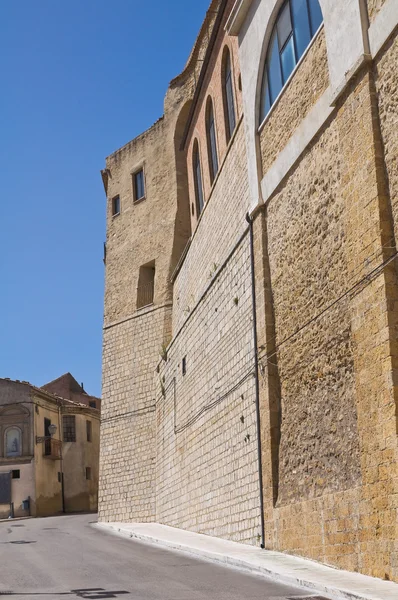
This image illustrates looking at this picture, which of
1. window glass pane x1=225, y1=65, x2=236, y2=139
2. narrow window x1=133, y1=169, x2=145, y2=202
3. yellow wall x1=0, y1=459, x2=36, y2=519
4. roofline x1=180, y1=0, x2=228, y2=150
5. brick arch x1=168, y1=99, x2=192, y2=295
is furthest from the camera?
yellow wall x1=0, y1=459, x2=36, y2=519

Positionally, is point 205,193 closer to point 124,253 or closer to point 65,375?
point 124,253

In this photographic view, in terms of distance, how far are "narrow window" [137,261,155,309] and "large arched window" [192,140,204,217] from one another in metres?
4.35

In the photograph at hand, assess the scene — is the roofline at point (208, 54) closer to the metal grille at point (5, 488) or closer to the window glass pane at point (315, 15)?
the window glass pane at point (315, 15)

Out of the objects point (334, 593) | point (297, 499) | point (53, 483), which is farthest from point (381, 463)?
point (53, 483)

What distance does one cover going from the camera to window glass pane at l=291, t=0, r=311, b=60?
37.8 ft

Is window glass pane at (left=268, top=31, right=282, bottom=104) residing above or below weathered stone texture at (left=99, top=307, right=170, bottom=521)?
above

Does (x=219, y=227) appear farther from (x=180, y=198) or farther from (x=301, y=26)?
(x=180, y=198)

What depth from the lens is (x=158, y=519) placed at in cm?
2222

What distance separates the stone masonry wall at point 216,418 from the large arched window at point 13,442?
19.3 meters

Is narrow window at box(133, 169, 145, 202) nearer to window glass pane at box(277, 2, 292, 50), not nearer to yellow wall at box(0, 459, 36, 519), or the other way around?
window glass pane at box(277, 2, 292, 50)

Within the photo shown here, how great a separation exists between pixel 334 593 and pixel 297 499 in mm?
3572

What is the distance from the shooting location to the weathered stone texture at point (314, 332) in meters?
9.75

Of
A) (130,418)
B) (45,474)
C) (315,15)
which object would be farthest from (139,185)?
(45,474)

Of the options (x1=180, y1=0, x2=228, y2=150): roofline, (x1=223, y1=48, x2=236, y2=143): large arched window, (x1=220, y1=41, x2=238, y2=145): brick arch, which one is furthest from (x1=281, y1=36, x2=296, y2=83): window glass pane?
(x1=180, y1=0, x2=228, y2=150): roofline
